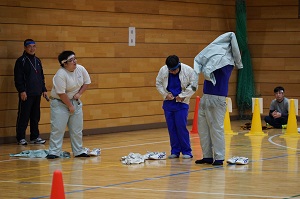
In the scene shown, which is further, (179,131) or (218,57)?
(179,131)

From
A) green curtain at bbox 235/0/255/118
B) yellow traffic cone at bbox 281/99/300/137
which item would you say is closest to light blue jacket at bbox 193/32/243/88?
yellow traffic cone at bbox 281/99/300/137

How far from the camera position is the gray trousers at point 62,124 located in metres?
13.4

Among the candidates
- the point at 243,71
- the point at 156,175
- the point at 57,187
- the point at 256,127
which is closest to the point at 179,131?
the point at 156,175

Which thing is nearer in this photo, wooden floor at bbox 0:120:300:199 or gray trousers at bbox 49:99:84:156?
wooden floor at bbox 0:120:300:199

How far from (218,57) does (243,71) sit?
1042 cm

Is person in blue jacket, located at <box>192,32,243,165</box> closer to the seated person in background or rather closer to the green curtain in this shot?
the seated person in background

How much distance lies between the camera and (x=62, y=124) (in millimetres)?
13438

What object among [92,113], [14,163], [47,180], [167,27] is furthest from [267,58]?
[47,180]

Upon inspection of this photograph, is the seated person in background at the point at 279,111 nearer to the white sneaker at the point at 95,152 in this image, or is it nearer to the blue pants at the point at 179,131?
Answer: the blue pants at the point at 179,131

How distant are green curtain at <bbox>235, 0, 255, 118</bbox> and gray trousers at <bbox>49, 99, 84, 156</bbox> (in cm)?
972

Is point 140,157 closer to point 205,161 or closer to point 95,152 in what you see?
point 205,161

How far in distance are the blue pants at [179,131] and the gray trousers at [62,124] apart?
1.58 metres

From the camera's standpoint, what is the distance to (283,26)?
22.6m

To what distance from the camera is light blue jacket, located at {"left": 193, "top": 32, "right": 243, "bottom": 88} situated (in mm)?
12188
